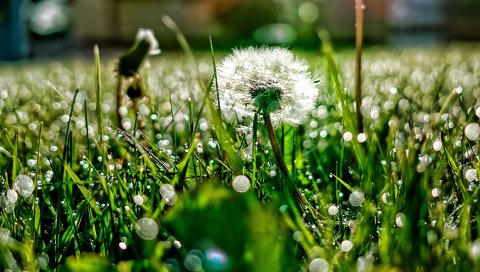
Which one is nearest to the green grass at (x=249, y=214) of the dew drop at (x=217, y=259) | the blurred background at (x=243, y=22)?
the dew drop at (x=217, y=259)

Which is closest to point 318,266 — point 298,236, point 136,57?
point 298,236

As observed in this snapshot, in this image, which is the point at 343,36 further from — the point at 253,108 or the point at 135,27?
the point at 253,108

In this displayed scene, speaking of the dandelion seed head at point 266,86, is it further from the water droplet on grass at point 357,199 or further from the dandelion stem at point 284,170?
the water droplet on grass at point 357,199

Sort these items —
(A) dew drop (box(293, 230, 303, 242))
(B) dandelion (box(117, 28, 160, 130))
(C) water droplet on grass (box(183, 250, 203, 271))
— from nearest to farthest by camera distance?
(C) water droplet on grass (box(183, 250, 203, 271))
(A) dew drop (box(293, 230, 303, 242))
(B) dandelion (box(117, 28, 160, 130))

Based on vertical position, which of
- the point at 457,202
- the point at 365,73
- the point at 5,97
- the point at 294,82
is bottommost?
the point at 457,202

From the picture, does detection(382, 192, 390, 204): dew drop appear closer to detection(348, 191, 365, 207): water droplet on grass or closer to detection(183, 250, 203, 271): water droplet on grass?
detection(348, 191, 365, 207): water droplet on grass

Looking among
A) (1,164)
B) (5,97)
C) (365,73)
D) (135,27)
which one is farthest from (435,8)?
(1,164)

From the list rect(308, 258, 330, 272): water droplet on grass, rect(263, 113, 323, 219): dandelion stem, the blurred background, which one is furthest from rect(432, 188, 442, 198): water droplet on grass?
the blurred background
